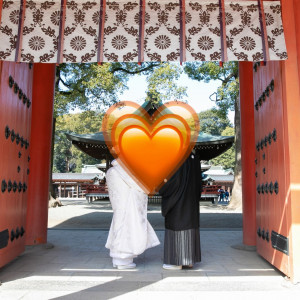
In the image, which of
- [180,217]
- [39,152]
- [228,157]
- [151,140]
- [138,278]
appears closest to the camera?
[138,278]

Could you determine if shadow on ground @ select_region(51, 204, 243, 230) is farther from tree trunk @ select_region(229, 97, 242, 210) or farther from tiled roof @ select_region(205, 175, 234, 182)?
tiled roof @ select_region(205, 175, 234, 182)

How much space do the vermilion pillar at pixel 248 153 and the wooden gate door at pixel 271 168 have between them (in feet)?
2.60

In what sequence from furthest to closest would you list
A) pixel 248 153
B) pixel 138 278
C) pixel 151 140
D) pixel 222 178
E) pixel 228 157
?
1. pixel 228 157
2. pixel 222 178
3. pixel 151 140
4. pixel 248 153
5. pixel 138 278

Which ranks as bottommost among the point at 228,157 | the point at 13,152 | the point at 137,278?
the point at 137,278


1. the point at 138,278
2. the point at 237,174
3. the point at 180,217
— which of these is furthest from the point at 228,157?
the point at 138,278

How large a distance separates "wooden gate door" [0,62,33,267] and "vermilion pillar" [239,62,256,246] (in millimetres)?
3437

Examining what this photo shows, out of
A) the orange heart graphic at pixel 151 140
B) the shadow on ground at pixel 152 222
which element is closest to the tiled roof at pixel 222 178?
the shadow on ground at pixel 152 222

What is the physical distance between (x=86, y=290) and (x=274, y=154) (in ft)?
8.15

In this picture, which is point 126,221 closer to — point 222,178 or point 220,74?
point 220,74

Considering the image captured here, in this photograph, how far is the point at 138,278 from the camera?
11.3ft

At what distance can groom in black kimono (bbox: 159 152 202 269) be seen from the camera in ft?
12.3

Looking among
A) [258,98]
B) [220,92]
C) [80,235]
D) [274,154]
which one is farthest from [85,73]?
[274,154]

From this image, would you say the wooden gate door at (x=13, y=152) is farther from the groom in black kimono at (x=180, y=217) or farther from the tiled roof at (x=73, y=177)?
the tiled roof at (x=73, y=177)

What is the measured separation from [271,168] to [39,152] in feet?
11.7
